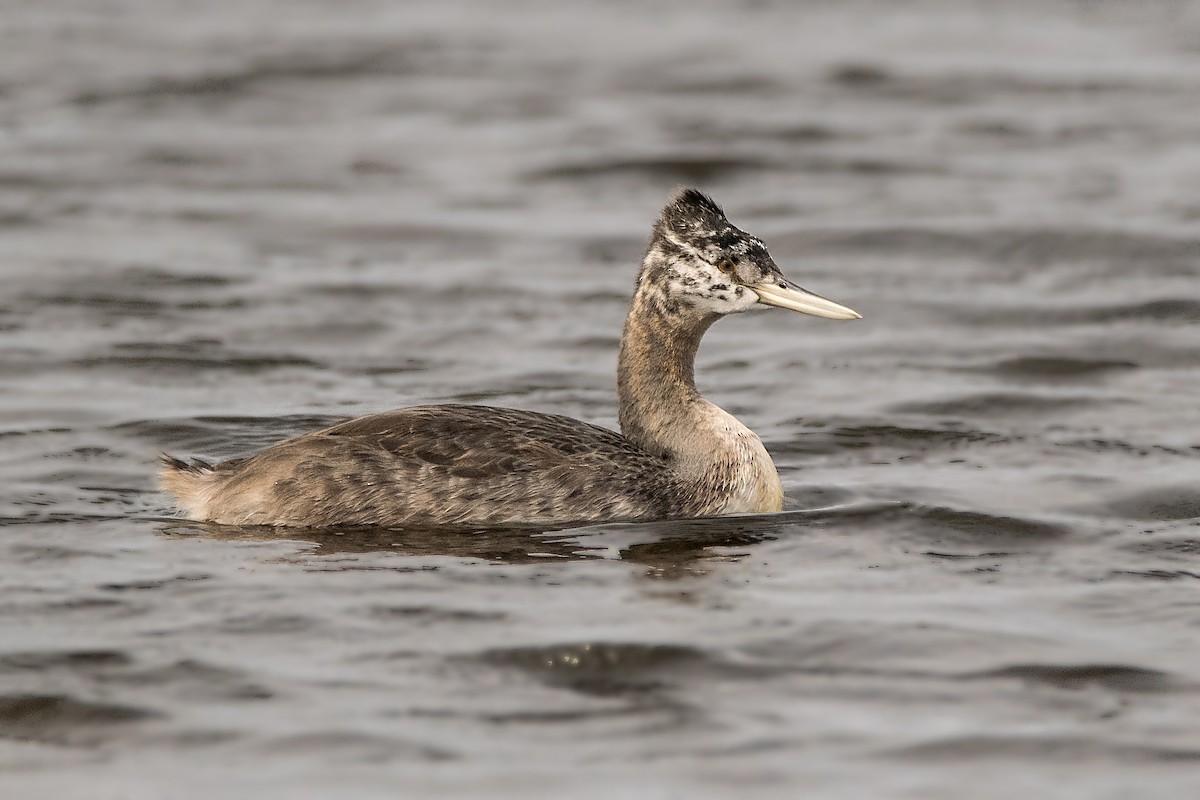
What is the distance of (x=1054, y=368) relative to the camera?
1405 centimetres

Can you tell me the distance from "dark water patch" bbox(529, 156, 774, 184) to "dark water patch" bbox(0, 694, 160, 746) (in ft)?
40.3

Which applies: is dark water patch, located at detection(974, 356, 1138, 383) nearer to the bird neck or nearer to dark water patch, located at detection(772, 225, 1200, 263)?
dark water patch, located at detection(772, 225, 1200, 263)

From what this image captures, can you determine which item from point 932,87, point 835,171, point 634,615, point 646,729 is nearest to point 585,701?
point 646,729

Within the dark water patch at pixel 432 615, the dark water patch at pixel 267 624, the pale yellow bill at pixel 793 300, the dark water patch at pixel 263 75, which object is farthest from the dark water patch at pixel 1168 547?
the dark water patch at pixel 263 75

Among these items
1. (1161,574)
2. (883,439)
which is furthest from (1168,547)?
(883,439)

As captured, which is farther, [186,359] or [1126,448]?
[186,359]

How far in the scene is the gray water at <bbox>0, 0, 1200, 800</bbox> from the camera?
7.66 m

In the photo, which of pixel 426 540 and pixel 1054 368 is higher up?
pixel 1054 368

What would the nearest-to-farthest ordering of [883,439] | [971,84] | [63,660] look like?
[63,660] → [883,439] → [971,84]

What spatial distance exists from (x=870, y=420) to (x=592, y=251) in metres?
5.06

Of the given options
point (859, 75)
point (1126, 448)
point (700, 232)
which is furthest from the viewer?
point (859, 75)

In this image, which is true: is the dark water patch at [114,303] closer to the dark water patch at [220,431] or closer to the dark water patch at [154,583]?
the dark water patch at [220,431]

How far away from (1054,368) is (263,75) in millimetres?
11558

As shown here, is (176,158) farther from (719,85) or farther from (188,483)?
(188,483)
